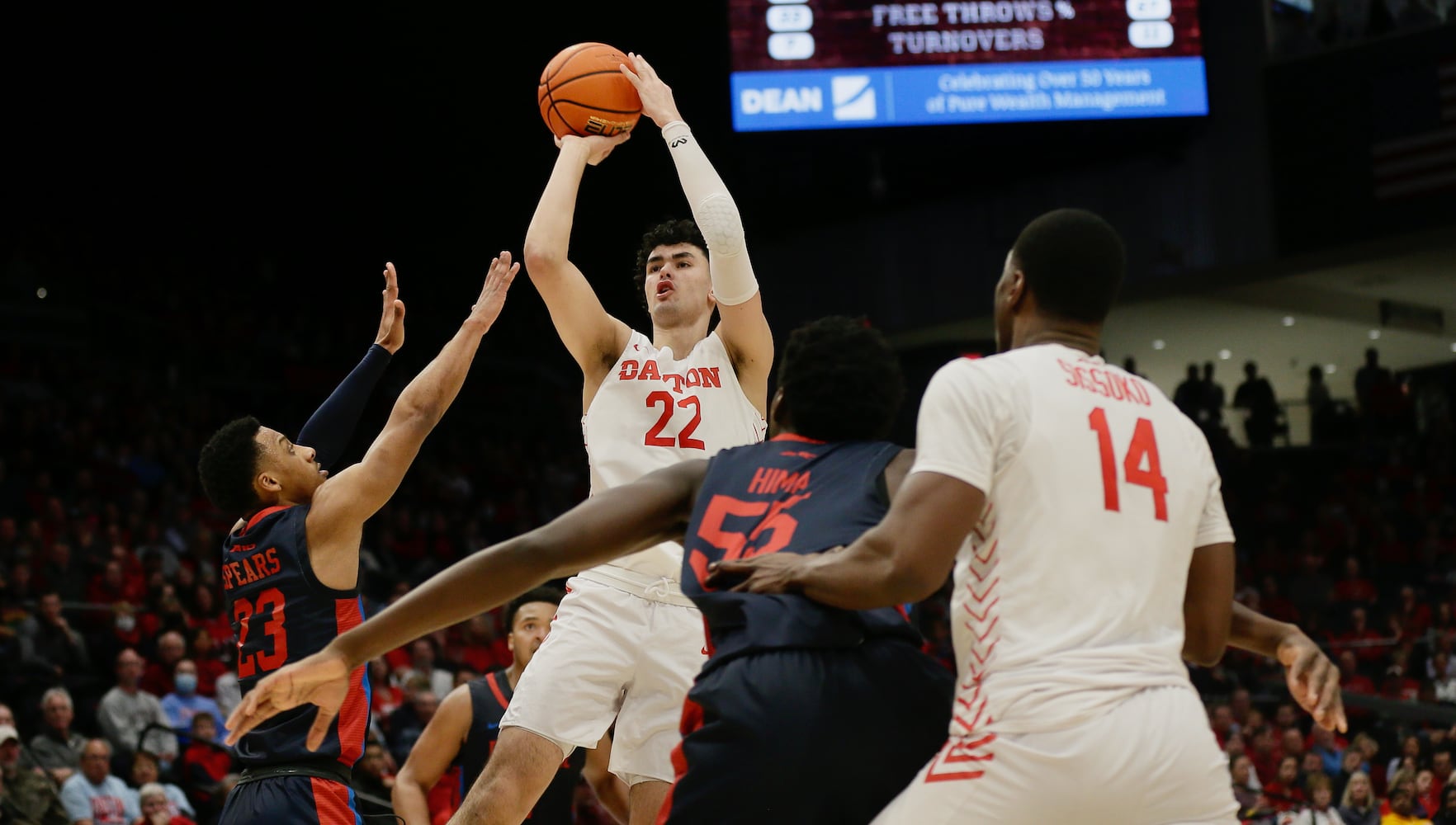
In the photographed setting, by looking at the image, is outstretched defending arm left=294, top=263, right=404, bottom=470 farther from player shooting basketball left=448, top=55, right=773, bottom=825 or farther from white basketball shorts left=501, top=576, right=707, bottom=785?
white basketball shorts left=501, top=576, right=707, bottom=785

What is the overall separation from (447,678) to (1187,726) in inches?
407

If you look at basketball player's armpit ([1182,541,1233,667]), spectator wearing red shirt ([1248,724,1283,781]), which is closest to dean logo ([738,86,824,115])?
spectator wearing red shirt ([1248,724,1283,781])

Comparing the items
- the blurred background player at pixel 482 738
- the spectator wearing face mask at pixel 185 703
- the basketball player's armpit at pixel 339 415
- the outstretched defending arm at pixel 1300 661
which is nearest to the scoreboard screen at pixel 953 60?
the spectator wearing face mask at pixel 185 703

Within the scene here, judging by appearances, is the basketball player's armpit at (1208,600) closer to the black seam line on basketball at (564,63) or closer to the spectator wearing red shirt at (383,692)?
the black seam line on basketball at (564,63)

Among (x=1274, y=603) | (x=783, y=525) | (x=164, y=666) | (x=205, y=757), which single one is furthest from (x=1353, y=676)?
(x=783, y=525)

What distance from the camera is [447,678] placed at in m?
12.5

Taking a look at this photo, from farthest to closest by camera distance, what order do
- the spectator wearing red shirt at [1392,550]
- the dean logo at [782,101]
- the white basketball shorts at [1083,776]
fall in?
the spectator wearing red shirt at [1392,550] → the dean logo at [782,101] → the white basketball shorts at [1083,776]

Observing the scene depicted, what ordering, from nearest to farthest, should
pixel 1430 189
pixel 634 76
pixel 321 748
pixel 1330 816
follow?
pixel 321 748 < pixel 634 76 < pixel 1330 816 < pixel 1430 189

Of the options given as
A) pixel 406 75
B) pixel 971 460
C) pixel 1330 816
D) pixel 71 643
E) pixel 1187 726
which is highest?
pixel 406 75

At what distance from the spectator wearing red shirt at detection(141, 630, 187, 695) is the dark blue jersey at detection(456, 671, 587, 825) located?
18.3 ft

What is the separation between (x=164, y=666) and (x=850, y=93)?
9.24 metres

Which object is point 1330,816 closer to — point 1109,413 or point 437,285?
point 1109,413

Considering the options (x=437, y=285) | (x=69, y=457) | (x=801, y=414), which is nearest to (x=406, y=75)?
(x=437, y=285)

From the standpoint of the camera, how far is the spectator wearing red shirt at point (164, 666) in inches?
450
